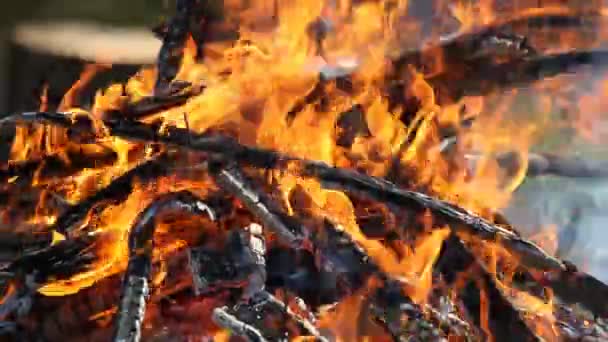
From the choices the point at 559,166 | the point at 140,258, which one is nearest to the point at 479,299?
the point at 140,258

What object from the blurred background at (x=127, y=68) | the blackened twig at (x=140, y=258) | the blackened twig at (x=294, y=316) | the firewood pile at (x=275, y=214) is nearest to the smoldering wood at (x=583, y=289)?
the firewood pile at (x=275, y=214)

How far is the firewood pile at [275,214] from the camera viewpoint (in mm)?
846

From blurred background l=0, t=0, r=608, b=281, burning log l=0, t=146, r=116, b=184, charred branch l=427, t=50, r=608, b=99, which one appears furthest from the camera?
blurred background l=0, t=0, r=608, b=281

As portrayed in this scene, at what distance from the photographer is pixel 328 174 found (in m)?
0.92

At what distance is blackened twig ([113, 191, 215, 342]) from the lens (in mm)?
766

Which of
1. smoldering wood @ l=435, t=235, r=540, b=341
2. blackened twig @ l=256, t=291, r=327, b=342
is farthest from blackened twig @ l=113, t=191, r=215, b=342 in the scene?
smoldering wood @ l=435, t=235, r=540, b=341

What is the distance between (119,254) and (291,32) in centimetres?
58

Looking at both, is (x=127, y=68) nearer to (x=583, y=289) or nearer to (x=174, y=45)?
(x=174, y=45)

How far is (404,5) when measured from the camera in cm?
147

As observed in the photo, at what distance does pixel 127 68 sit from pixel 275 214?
2.51 ft

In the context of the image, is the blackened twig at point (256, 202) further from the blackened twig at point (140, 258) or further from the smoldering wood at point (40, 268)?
the smoldering wood at point (40, 268)

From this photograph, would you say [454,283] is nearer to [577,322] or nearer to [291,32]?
[577,322]

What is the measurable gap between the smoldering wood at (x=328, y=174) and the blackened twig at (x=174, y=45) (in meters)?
0.20

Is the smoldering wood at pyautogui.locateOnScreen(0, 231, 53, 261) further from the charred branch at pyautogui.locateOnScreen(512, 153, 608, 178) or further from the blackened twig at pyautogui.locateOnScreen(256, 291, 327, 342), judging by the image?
the charred branch at pyautogui.locateOnScreen(512, 153, 608, 178)
